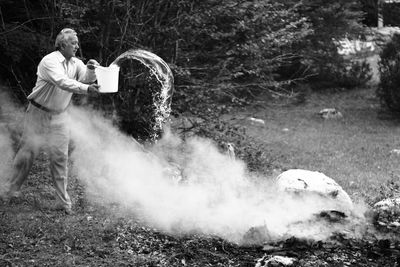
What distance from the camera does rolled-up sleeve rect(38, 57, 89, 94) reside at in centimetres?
609

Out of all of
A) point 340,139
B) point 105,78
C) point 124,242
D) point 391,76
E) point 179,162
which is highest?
point 105,78

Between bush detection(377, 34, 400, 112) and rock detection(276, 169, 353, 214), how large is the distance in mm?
8627

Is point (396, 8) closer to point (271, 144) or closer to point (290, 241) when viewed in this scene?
point (271, 144)

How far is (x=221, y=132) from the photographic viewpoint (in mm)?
10281

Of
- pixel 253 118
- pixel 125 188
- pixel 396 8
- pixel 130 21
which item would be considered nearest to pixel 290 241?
pixel 125 188

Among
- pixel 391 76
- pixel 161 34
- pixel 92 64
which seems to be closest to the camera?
pixel 92 64

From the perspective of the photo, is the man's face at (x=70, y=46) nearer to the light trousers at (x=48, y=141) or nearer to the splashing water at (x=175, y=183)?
the light trousers at (x=48, y=141)

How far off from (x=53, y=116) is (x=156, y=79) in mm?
3252

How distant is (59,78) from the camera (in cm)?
611

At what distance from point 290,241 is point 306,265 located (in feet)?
1.74

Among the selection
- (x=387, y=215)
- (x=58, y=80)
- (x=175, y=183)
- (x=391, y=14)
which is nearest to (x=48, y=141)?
(x=58, y=80)

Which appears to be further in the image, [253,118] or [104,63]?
[253,118]

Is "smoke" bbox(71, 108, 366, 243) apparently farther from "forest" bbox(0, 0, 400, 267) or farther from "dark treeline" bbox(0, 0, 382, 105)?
"dark treeline" bbox(0, 0, 382, 105)

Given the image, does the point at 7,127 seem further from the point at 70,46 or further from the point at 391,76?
the point at 391,76
